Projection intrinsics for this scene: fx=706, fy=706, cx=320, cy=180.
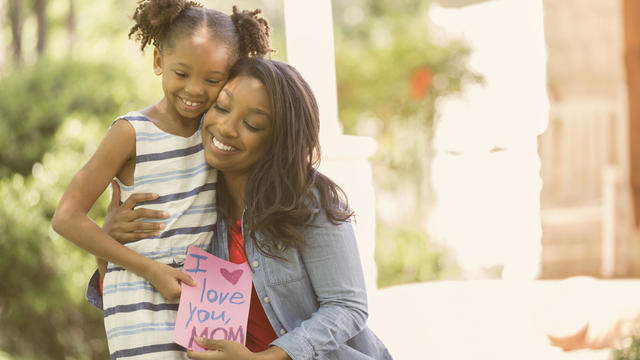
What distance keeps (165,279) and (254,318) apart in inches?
12.9

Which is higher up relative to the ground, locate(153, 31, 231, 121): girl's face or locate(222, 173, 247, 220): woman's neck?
locate(153, 31, 231, 121): girl's face

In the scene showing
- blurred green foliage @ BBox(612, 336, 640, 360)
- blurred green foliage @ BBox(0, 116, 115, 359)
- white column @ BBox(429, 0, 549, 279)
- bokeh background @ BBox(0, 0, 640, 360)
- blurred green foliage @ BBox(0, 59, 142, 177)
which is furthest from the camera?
white column @ BBox(429, 0, 549, 279)

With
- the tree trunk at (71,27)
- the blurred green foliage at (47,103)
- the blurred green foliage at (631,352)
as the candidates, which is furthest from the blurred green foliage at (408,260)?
the tree trunk at (71,27)

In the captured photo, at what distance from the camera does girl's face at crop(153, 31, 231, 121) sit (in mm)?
1969

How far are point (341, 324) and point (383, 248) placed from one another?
465cm

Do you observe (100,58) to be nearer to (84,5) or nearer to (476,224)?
Answer: (476,224)

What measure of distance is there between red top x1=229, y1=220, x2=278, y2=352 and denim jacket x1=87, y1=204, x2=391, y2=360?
0.23 feet

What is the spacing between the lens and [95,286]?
2180 mm

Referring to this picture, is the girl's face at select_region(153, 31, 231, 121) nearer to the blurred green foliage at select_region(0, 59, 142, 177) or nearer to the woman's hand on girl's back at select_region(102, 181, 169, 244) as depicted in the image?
the woman's hand on girl's back at select_region(102, 181, 169, 244)

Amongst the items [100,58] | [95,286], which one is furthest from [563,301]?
[100,58]

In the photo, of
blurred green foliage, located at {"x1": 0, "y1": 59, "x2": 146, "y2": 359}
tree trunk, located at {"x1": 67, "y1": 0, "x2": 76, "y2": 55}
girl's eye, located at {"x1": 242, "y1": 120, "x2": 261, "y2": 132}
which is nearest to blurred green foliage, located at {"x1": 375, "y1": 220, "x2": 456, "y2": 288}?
blurred green foliage, located at {"x1": 0, "y1": 59, "x2": 146, "y2": 359}

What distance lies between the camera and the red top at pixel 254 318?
2082mm

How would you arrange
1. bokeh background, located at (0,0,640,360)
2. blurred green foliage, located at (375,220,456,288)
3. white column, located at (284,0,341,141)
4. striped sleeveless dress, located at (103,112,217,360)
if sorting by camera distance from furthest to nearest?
blurred green foliage, located at (375,220,456,288)
bokeh background, located at (0,0,640,360)
white column, located at (284,0,341,141)
striped sleeveless dress, located at (103,112,217,360)

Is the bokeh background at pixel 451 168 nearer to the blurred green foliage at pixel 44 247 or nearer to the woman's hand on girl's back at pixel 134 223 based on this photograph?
the blurred green foliage at pixel 44 247
